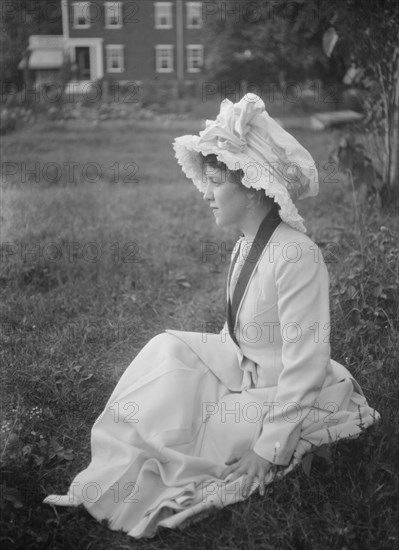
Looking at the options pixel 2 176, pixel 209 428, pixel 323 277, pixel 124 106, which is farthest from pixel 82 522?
pixel 124 106

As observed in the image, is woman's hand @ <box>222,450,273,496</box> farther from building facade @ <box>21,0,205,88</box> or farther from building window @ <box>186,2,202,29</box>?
building window @ <box>186,2,202,29</box>

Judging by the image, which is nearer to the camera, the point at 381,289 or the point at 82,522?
the point at 82,522

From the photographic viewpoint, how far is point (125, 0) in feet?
66.1

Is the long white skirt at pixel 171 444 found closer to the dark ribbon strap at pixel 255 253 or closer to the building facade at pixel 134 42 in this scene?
the dark ribbon strap at pixel 255 253

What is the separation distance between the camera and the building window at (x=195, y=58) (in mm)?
24403

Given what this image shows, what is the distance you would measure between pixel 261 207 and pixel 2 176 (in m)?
5.70

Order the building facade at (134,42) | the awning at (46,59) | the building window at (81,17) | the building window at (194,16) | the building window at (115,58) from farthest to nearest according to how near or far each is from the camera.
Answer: the building window at (194,16), the building window at (115,58), the building facade at (134,42), the building window at (81,17), the awning at (46,59)

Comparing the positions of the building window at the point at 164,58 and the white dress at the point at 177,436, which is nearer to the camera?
the white dress at the point at 177,436

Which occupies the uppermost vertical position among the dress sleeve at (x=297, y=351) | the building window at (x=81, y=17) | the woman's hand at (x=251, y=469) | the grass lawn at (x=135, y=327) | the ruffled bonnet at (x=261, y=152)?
the building window at (x=81, y=17)

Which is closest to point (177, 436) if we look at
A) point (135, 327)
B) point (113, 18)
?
point (135, 327)

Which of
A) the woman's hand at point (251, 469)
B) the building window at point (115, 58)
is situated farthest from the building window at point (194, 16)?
the woman's hand at point (251, 469)

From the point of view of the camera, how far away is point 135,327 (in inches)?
169

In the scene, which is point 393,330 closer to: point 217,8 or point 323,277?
point 323,277

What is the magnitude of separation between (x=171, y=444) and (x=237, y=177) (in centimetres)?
103
